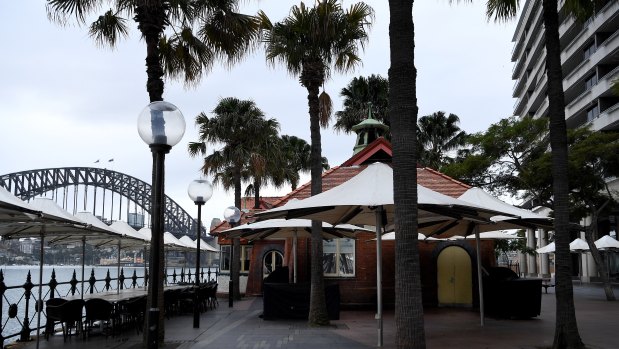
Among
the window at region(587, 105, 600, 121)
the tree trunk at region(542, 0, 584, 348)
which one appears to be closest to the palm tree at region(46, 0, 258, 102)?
the tree trunk at region(542, 0, 584, 348)

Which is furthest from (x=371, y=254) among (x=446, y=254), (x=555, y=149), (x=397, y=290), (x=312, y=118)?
(x=397, y=290)

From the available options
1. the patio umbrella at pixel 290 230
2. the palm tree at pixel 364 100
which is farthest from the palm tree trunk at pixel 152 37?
the palm tree at pixel 364 100

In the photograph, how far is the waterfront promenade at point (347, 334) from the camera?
1045cm

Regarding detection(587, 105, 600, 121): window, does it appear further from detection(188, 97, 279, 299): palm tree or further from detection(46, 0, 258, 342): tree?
detection(46, 0, 258, 342): tree

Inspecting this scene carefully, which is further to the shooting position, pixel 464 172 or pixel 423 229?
pixel 464 172

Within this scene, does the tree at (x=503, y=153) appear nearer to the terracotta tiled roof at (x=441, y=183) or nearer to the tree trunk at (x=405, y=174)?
the terracotta tiled roof at (x=441, y=183)

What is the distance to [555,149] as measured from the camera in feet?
32.2

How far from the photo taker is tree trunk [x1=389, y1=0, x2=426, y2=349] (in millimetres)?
7016

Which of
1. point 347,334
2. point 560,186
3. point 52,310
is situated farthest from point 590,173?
point 52,310

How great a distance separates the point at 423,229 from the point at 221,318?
602 centimetres

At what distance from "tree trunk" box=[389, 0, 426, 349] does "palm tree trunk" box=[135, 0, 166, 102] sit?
4.77 m

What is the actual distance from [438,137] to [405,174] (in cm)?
3309

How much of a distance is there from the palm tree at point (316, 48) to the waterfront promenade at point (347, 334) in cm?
Answer: 145

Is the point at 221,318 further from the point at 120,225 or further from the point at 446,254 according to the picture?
the point at 446,254
